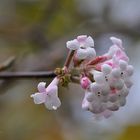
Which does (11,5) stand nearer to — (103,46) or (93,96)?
(103,46)

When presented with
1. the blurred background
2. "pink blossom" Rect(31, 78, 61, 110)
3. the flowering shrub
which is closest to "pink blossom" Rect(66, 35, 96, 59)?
the flowering shrub

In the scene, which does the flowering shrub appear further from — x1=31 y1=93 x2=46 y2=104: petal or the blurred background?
the blurred background

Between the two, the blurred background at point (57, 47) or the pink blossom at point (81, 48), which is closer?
the pink blossom at point (81, 48)

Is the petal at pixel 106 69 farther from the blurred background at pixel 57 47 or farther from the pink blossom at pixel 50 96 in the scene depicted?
the blurred background at pixel 57 47

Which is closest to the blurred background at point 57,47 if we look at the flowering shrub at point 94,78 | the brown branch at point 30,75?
the brown branch at point 30,75

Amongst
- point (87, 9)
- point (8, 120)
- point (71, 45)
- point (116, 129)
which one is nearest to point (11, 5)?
point (87, 9)
